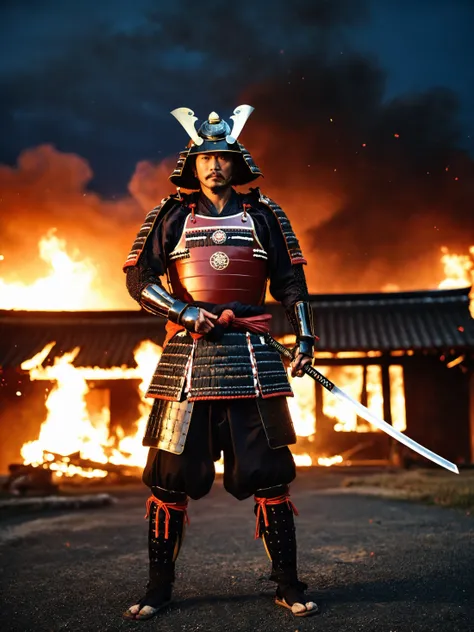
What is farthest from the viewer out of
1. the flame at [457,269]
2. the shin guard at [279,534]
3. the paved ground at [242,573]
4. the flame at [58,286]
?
the flame at [457,269]

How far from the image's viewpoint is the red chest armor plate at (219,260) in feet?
11.5

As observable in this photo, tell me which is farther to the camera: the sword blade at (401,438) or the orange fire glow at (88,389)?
the orange fire glow at (88,389)

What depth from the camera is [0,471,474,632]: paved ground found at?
9.87 feet

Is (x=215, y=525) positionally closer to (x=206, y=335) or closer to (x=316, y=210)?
(x=206, y=335)

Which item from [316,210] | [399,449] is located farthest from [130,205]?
[399,449]

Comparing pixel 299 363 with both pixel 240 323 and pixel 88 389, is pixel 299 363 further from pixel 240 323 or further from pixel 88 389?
pixel 88 389

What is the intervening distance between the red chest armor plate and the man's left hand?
41 cm

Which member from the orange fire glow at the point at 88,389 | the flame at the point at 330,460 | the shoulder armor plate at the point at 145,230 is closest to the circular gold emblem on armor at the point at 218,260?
the shoulder armor plate at the point at 145,230

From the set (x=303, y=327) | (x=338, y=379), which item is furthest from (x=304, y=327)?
(x=338, y=379)

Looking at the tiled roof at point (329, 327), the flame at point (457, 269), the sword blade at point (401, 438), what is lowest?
the sword blade at point (401, 438)

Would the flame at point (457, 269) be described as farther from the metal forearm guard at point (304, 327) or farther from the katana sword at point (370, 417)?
the katana sword at point (370, 417)

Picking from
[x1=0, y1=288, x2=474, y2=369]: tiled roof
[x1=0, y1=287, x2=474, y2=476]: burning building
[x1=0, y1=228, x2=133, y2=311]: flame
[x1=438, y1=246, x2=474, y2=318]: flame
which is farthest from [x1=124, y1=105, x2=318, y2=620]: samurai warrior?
[x1=438, y1=246, x2=474, y2=318]: flame

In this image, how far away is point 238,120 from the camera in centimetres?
369

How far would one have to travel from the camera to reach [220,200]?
371cm
